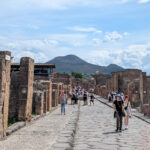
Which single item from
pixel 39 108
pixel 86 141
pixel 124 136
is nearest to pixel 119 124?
pixel 124 136

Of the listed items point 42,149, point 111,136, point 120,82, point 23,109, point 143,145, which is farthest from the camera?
point 120,82

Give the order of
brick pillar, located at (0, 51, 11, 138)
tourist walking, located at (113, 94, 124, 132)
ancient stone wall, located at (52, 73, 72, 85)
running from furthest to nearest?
ancient stone wall, located at (52, 73, 72, 85) → tourist walking, located at (113, 94, 124, 132) → brick pillar, located at (0, 51, 11, 138)

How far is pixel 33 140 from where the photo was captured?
7863 mm

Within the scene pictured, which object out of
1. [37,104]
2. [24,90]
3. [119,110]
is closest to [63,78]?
[37,104]

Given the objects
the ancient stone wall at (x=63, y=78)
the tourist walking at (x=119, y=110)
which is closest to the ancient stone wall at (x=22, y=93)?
the tourist walking at (x=119, y=110)

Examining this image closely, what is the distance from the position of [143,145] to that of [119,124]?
9.67 feet

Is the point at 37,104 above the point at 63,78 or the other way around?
the other way around

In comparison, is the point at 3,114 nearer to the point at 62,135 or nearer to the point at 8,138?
the point at 8,138

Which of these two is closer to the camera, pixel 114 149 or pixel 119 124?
pixel 114 149

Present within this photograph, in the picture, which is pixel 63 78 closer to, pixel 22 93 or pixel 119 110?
pixel 22 93

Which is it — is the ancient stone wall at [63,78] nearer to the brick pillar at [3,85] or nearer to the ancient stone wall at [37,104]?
the ancient stone wall at [37,104]

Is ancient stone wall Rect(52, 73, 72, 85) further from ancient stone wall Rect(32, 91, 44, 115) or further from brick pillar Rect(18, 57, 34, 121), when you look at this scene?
brick pillar Rect(18, 57, 34, 121)

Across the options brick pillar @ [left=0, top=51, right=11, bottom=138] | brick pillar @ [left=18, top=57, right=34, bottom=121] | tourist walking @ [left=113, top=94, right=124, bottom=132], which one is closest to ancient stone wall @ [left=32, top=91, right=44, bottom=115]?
brick pillar @ [left=18, top=57, right=34, bottom=121]

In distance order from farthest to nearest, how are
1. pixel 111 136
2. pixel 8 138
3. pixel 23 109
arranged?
pixel 23 109 < pixel 111 136 < pixel 8 138
